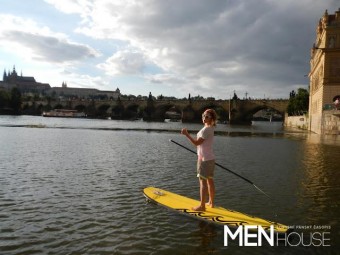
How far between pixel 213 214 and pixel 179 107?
139630 mm

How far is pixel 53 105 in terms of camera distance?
192375mm

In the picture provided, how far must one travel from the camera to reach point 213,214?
9.80 meters

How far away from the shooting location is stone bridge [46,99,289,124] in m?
133

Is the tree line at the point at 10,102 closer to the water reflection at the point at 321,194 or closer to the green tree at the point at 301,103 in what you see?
the green tree at the point at 301,103

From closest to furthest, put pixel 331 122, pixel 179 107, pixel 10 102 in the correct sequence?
pixel 331 122 → pixel 179 107 → pixel 10 102

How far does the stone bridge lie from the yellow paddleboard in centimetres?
11876

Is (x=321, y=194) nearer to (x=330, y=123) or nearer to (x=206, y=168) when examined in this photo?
(x=206, y=168)

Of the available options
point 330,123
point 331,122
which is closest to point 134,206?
point 331,122

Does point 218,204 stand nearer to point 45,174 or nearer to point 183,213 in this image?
point 183,213

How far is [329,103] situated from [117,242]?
5153 centimetres

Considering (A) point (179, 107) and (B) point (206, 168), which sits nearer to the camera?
(B) point (206, 168)

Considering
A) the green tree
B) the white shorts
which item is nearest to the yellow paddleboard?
the white shorts

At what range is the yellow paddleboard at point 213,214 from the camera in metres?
9.02

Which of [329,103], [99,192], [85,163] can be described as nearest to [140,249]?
[99,192]
